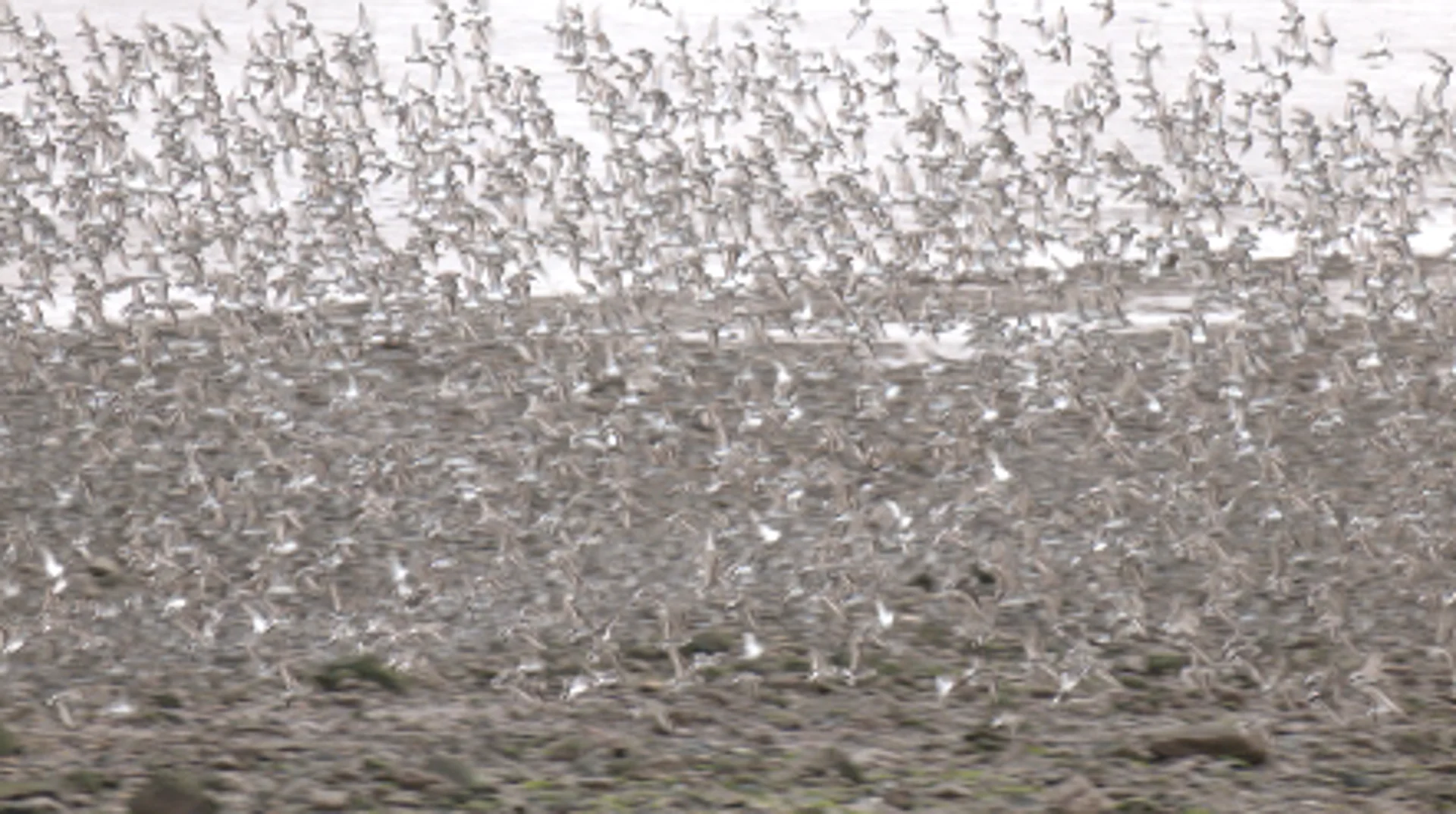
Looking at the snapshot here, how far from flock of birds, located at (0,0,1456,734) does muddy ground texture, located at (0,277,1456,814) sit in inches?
1.0

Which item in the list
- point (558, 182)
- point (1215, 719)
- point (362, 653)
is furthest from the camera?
point (558, 182)

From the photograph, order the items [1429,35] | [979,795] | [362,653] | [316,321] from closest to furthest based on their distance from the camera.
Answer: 1. [979,795]
2. [362,653]
3. [316,321]
4. [1429,35]

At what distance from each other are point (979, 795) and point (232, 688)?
208 cm

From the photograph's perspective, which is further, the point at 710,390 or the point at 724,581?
the point at 710,390

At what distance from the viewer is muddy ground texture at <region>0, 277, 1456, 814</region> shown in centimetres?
543

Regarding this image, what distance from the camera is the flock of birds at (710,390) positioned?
665 centimetres

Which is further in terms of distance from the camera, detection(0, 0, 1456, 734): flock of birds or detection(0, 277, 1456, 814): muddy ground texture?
detection(0, 0, 1456, 734): flock of birds

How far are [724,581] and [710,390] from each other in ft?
6.10

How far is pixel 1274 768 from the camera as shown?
5477mm

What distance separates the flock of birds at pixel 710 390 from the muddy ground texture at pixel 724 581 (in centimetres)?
2

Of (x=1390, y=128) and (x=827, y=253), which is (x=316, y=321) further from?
(x=1390, y=128)

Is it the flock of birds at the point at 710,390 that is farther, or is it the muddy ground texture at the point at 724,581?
the flock of birds at the point at 710,390

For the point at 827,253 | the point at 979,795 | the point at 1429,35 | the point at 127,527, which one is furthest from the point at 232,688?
the point at 1429,35

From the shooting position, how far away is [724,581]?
6895 mm
